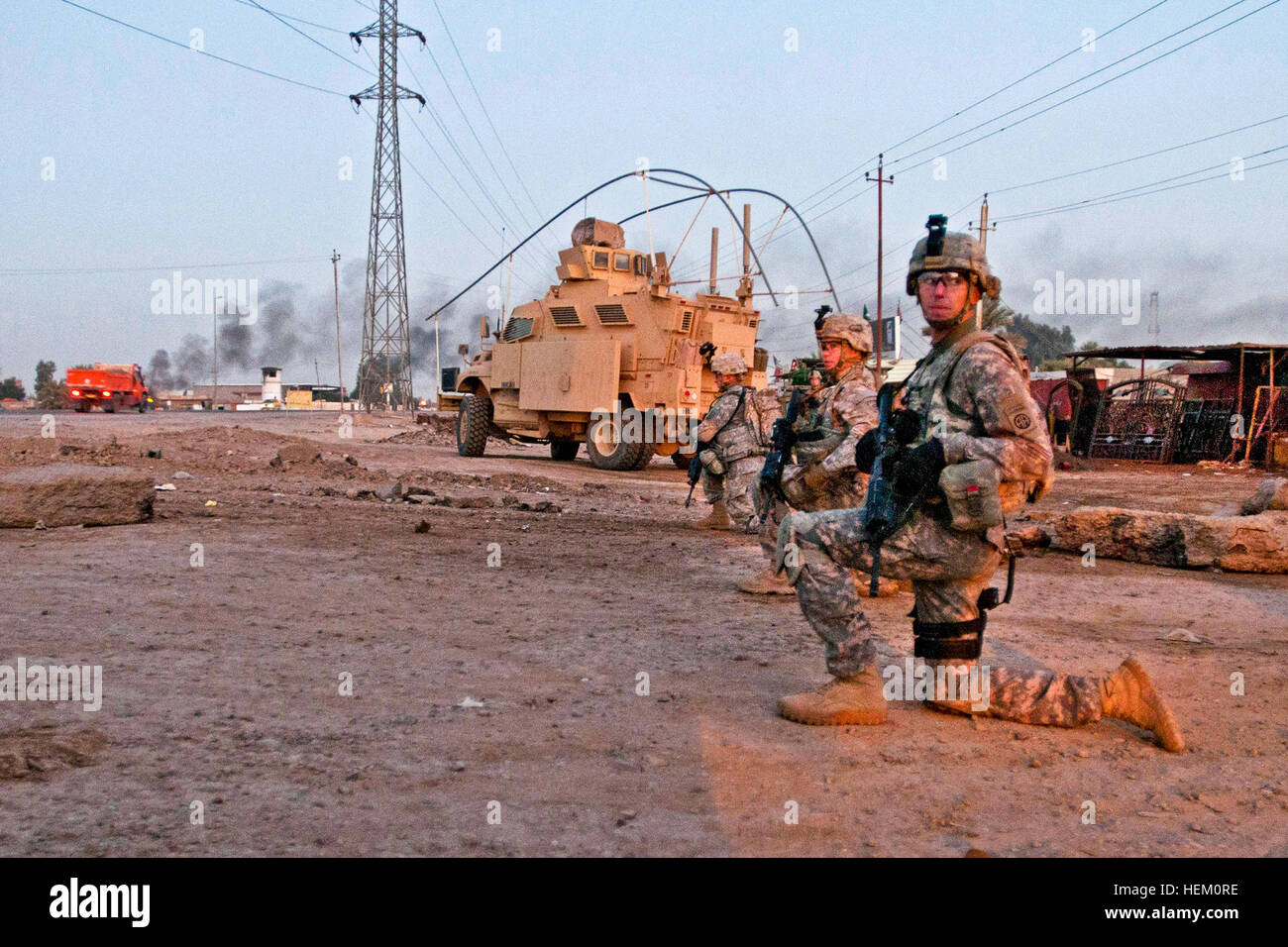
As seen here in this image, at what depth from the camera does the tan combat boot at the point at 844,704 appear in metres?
3.71

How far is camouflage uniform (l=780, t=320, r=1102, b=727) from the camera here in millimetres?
3400

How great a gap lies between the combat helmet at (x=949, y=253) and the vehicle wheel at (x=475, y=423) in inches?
636

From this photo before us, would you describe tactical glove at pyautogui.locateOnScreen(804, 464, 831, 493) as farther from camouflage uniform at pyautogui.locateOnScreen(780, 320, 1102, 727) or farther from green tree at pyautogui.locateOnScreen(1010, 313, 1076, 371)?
green tree at pyautogui.locateOnScreen(1010, 313, 1076, 371)

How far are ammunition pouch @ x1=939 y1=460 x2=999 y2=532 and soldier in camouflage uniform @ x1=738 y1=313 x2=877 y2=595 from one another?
7.70ft

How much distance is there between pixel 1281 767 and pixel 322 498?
8.99 metres

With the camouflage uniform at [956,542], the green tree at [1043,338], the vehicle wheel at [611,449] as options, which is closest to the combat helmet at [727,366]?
the camouflage uniform at [956,542]

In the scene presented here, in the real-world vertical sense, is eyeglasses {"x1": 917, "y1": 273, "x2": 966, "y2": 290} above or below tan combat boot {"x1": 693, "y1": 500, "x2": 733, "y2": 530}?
above

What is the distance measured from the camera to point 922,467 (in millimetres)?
3424

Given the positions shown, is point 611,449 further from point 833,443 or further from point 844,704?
point 844,704

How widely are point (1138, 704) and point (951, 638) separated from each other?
695mm

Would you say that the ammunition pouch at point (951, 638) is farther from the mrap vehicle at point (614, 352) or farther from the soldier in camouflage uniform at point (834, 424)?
the mrap vehicle at point (614, 352)

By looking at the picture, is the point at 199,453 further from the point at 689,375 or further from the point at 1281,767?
the point at 1281,767

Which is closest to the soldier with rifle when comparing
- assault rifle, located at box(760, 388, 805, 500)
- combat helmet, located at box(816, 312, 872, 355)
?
assault rifle, located at box(760, 388, 805, 500)
